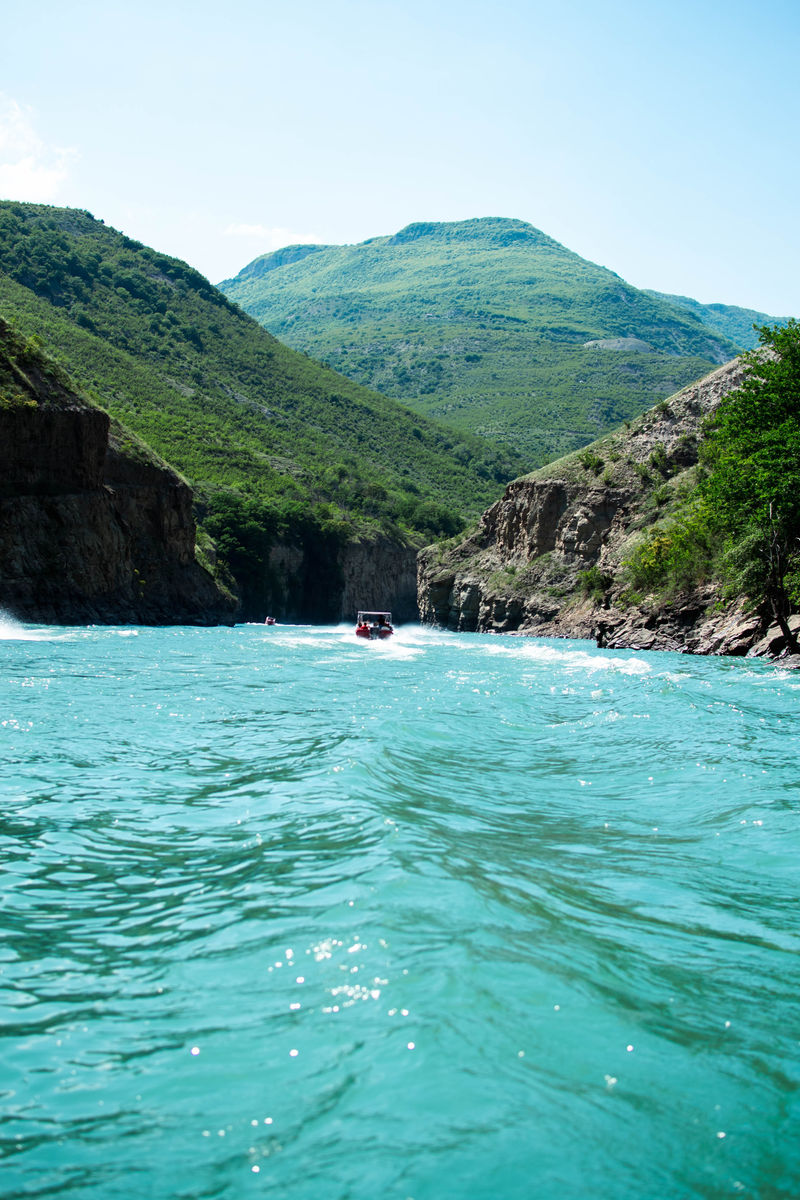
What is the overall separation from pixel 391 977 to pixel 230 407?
10412cm

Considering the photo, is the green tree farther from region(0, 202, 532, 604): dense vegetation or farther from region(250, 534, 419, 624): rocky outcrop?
region(250, 534, 419, 624): rocky outcrop

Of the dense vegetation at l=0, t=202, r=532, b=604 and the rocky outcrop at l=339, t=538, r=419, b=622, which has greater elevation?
the dense vegetation at l=0, t=202, r=532, b=604

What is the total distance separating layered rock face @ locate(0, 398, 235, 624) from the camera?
124 feet

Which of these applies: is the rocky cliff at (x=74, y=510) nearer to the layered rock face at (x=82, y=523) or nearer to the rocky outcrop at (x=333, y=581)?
the layered rock face at (x=82, y=523)

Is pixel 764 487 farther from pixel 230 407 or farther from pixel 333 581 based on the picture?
pixel 230 407

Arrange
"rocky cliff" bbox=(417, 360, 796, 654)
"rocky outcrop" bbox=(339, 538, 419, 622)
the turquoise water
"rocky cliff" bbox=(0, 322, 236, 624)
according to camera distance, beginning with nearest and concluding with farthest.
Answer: the turquoise water, "rocky cliff" bbox=(417, 360, 796, 654), "rocky cliff" bbox=(0, 322, 236, 624), "rocky outcrop" bbox=(339, 538, 419, 622)

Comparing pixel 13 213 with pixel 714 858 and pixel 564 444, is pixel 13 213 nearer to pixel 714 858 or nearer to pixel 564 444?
pixel 564 444

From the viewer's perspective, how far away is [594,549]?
53938mm

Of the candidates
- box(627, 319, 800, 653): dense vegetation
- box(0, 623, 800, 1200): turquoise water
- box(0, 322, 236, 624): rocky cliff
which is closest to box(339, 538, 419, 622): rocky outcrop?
box(0, 322, 236, 624): rocky cliff

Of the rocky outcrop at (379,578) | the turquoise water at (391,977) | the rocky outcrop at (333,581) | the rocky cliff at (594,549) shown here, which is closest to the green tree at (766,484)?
the rocky cliff at (594,549)

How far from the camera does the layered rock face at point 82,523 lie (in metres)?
37.8

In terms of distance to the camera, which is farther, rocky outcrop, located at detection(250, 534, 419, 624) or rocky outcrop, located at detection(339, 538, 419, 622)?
rocky outcrop, located at detection(339, 538, 419, 622)

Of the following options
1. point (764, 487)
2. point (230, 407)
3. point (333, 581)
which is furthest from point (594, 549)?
point (230, 407)

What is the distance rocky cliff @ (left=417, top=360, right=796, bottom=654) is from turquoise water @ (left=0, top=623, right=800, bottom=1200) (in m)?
25.0
